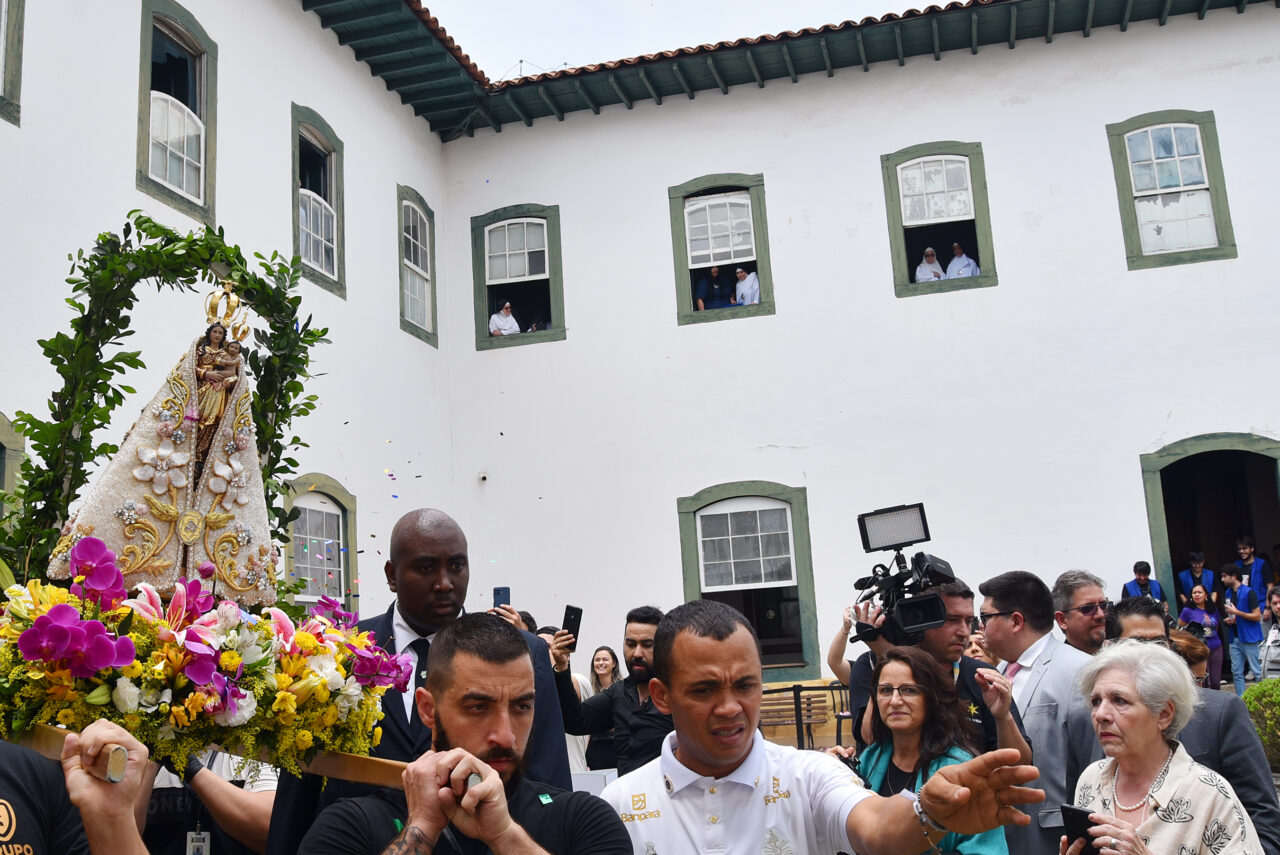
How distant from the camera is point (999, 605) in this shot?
5.30 m

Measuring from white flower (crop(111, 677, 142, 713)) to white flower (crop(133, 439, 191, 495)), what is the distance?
1.57 metres

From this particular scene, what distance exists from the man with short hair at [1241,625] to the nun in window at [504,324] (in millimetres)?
8415

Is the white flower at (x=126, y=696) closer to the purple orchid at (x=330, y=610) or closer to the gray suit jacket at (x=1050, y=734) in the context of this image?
the purple orchid at (x=330, y=610)

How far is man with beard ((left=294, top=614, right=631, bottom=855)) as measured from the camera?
2.30 meters

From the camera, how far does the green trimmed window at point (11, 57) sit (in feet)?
25.2

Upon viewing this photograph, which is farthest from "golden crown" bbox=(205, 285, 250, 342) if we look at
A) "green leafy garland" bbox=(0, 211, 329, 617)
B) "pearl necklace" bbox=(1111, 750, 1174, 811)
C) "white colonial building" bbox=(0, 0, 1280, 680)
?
"white colonial building" bbox=(0, 0, 1280, 680)

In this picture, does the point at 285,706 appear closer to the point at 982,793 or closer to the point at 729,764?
the point at 729,764

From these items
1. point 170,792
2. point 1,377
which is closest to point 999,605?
point 170,792

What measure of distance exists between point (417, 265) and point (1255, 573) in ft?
32.3

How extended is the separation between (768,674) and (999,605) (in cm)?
748

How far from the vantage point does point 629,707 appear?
5938 millimetres

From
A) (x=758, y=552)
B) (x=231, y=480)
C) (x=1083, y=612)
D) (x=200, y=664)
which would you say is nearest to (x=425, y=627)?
(x=231, y=480)

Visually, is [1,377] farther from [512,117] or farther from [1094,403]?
[1094,403]

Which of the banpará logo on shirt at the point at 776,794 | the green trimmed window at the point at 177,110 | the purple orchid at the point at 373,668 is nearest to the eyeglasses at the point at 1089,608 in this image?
the banpará logo on shirt at the point at 776,794
